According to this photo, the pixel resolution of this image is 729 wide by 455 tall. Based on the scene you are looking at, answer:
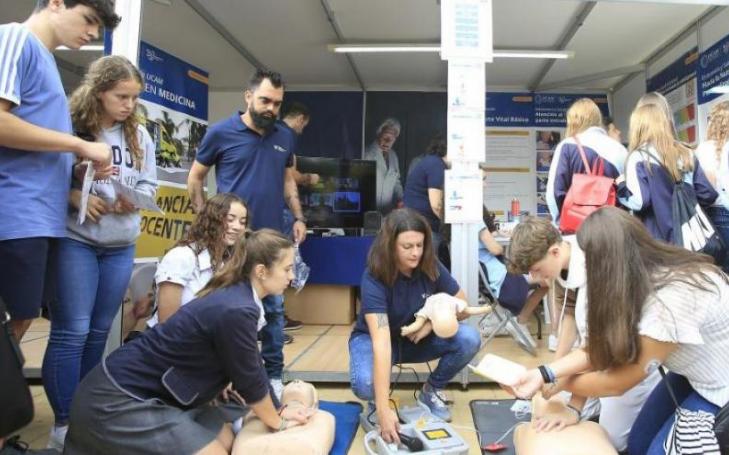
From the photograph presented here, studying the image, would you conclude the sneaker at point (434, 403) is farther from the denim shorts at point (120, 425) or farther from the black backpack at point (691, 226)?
the black backpack at point (691, 226)

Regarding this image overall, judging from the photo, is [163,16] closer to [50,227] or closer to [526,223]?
[50,227]

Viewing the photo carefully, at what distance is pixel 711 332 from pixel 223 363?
1.36 m

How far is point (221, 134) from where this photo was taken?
2.41 m

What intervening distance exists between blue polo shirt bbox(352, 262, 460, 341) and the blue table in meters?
1.77

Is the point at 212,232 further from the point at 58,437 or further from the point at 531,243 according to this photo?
the point at 531,243

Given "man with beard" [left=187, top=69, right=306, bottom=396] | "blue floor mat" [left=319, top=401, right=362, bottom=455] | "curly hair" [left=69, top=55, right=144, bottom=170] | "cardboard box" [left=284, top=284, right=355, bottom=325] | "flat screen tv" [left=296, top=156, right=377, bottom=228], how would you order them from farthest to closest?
1. "flat screen tv" [left=296, top=156, right=377, bottom=228]
2. "cardboard box" [left=284, top=284, right=355, bottom=325]
3. "man with beard" [left=187, top=69, right=306, bottom=396]
4. "blue floor mat" [left=319, top=401, right=362, bottom=455]
5. "curly hair" [left=69, top=55, right=144, bottom=170]

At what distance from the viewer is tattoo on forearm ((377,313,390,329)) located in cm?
196

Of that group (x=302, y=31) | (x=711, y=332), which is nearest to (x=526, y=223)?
(x=711, y=332)

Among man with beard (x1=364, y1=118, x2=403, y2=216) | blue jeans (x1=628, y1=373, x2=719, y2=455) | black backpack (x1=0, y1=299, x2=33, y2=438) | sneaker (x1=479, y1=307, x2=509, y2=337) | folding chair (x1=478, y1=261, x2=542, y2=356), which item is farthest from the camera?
man with beard (x1=364, y1=118, x2=403, y2=216)

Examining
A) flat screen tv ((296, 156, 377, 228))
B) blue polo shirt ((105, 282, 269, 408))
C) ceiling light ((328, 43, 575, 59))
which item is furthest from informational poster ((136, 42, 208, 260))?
blue polo shirt ((105, 282, 269, 408))

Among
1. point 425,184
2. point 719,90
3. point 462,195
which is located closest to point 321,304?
point 425,184

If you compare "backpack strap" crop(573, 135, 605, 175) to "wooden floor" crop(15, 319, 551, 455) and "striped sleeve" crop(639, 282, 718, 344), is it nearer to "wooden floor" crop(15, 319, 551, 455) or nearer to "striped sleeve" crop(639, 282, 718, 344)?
"wooden floor" crop(15, 319, 551, 455)

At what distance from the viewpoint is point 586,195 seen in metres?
2.46

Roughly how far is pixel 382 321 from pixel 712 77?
4158 mm
